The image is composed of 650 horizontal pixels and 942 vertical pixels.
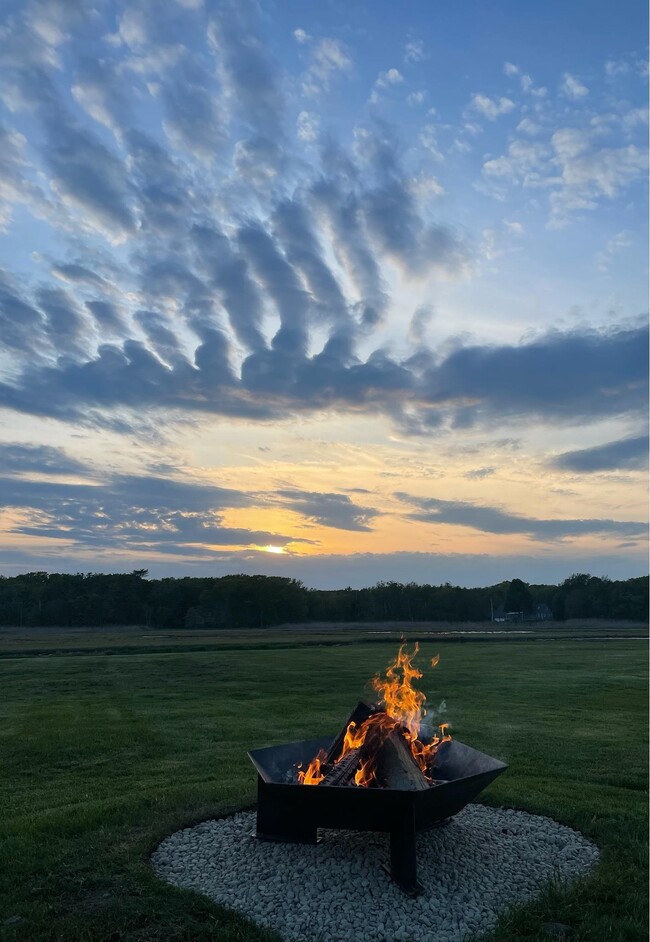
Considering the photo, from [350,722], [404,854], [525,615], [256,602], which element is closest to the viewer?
[404,854]

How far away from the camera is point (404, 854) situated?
16.6 ft

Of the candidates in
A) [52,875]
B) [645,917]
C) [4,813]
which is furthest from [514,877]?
[4,813]

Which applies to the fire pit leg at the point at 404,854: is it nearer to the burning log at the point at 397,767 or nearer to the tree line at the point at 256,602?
the burning log at the point at 397,767

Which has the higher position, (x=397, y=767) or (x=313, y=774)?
(x=397, y=767)

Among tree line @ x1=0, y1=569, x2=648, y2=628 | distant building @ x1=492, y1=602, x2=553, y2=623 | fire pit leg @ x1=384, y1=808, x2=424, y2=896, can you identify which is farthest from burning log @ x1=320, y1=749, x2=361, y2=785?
distant building @ x1=492, y1=602, x2=553, y2=623

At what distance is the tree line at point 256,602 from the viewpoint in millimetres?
72625

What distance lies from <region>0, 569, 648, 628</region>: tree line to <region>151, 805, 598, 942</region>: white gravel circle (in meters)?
67.6

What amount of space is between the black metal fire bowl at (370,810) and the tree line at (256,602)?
67.9 m

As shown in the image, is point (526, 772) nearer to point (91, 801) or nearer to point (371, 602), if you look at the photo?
point (91, 801)

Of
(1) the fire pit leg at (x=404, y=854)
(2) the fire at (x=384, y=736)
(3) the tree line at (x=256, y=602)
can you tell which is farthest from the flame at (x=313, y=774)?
(3) the tree line at (x=256, y=602)

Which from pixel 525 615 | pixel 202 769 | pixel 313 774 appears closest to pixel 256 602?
pixel 525 615

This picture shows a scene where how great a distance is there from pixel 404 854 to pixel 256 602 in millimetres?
69330

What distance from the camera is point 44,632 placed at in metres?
58.2

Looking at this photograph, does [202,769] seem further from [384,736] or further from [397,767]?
[397,767]
